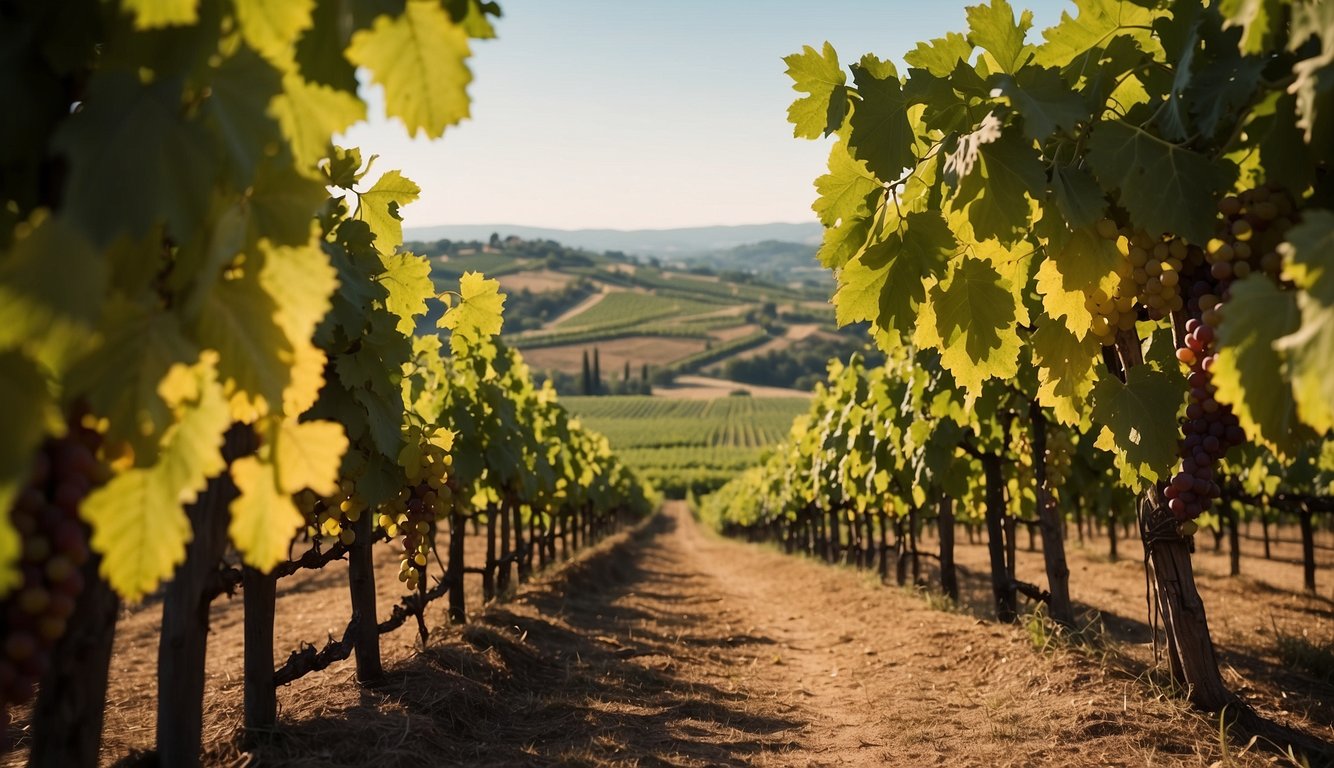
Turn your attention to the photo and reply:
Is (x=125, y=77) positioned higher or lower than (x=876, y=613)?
higher

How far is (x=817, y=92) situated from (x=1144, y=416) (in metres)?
1.77

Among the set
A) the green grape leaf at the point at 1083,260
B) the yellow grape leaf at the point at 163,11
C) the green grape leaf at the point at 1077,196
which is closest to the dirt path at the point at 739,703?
the green grape leaf at the point at 1083,260

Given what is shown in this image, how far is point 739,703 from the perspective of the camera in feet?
22.5

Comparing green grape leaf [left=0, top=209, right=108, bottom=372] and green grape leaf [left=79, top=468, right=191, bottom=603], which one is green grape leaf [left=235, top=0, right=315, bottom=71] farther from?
green grape leaf [left=79, top=468, right=191, bottom=603]

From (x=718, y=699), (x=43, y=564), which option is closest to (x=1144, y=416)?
(x=43, y=564)

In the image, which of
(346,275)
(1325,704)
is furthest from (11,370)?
(1325,704)

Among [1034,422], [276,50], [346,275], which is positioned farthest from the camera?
[1034,422]

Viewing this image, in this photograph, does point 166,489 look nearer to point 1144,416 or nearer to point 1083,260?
point 1083,260

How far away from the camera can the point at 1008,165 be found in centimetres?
316

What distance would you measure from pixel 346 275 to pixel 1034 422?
656 cm

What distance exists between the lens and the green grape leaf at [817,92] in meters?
3.50

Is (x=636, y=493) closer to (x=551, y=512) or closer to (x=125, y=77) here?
(x=551, y=512)

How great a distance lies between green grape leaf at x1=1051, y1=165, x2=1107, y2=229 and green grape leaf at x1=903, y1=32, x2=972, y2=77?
0.65m

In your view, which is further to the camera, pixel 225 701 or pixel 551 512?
pixel 551 512
